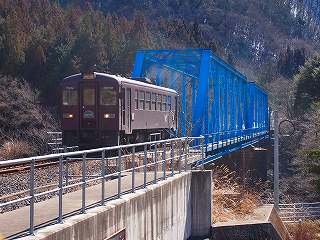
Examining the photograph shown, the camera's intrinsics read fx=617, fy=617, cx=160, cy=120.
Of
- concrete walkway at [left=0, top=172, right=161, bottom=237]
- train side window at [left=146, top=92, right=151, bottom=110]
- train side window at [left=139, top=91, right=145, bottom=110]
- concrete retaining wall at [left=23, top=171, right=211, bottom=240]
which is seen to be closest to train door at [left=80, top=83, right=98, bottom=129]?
train side window at [left=139, top=91, right=145, bottom=110]

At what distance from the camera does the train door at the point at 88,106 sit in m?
22.5

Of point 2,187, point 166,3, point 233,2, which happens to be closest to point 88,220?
point 2,187

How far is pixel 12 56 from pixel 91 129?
32596 millimetres

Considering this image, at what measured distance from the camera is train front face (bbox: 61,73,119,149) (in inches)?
870

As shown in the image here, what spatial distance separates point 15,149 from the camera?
40969mm

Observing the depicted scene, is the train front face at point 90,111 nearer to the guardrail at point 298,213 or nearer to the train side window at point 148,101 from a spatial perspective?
the train side window at point 148,101

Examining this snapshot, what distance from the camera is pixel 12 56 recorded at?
5297 centimetres

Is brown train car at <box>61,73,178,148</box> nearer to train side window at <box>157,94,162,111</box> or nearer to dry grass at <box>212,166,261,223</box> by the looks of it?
train side window at <box>157,94,162,111</box>

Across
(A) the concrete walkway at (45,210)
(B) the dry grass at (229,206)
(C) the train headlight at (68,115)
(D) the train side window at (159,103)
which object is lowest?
(B) the dry grass at (229,206)

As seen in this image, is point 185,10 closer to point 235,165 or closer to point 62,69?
point 62,69

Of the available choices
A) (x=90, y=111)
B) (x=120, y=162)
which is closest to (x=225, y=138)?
(x=90, y=111)

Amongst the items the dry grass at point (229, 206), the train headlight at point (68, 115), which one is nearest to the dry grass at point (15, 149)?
the train headlight at point (68, 115)

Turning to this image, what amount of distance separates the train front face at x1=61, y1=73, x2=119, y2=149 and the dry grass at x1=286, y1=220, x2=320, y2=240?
988 centimetres

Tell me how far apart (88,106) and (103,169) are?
12411mm
